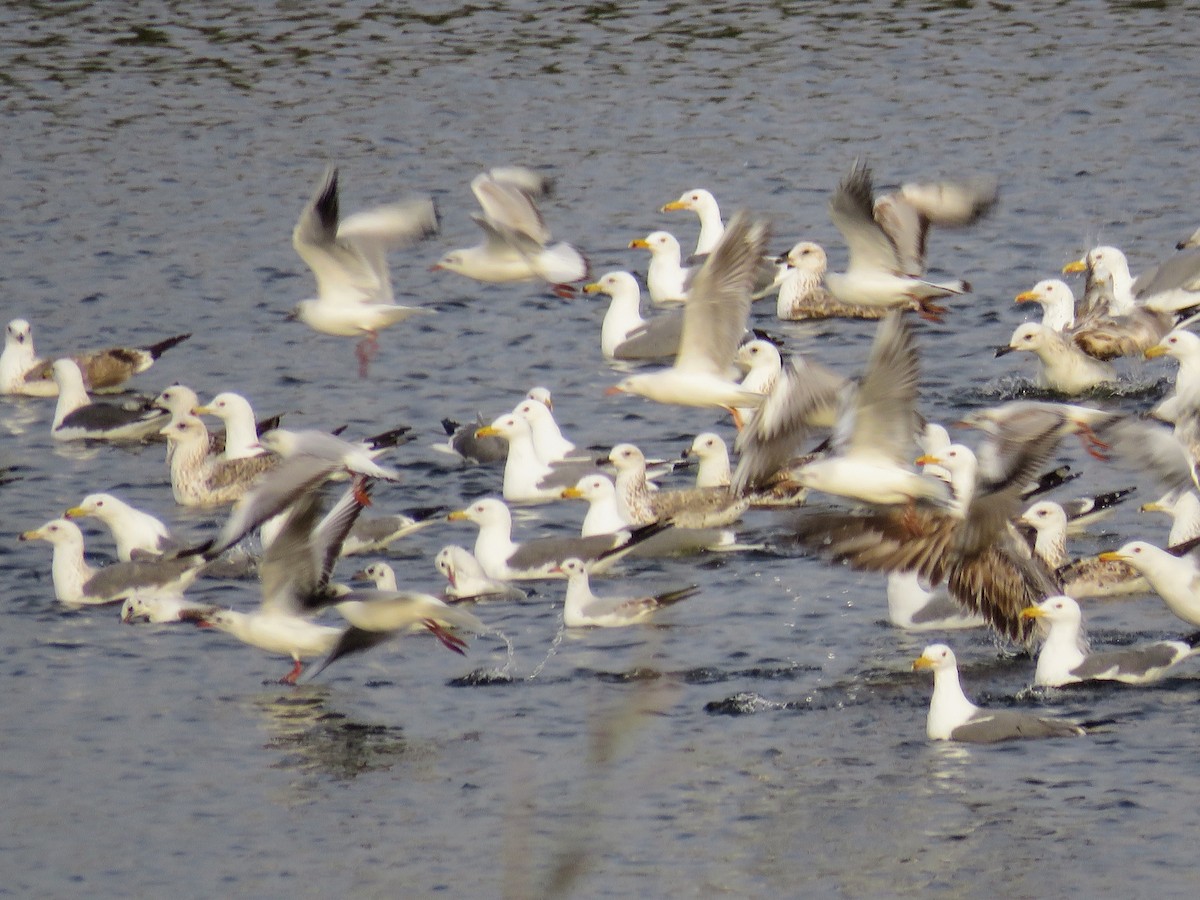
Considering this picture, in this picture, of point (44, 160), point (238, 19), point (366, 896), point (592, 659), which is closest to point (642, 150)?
point (44, 160)

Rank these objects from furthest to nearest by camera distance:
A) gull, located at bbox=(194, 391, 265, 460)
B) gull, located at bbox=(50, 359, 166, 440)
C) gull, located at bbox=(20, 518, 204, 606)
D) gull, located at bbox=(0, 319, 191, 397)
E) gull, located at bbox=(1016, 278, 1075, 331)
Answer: gull, located at bbox=(0, 319, 191, 397)
gull, located at bbox=(1016, 278, 1075, 331)
gull, located at bbox=(50, 359, 166, 440)
gull, located at bbox=(194, 391, 265, 460)
gull, located at bbox=(20, 518, 204, 606)

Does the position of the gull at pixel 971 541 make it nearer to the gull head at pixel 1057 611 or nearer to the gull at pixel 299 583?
the gull head at pixel 1057 611

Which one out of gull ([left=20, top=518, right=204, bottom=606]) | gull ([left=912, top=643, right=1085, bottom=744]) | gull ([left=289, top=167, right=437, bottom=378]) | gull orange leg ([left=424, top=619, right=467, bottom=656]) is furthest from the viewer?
gull ([left=289, top=167, right=437, bottom=378])

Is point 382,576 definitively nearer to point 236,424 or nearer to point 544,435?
point 544,435

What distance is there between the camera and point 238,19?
36.0 metres

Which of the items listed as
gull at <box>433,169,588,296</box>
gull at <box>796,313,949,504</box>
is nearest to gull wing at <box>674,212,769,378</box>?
gull at <box>796,313,949,504</box>

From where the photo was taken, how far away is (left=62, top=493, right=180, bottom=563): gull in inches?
589

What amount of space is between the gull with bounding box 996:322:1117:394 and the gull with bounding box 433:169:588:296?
344 centimetres

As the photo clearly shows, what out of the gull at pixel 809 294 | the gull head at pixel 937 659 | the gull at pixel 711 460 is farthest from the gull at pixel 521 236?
the gull head at pixel 937 659

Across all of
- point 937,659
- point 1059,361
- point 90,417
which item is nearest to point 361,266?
point 90,417

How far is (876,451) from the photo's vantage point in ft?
42.2

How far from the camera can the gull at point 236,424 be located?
17062mm

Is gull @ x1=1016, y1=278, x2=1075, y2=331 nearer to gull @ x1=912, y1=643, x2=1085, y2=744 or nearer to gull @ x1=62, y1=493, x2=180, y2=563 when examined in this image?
gull @ x1=62, y1=493, x2=180, y2=563

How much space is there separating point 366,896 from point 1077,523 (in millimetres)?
6374
